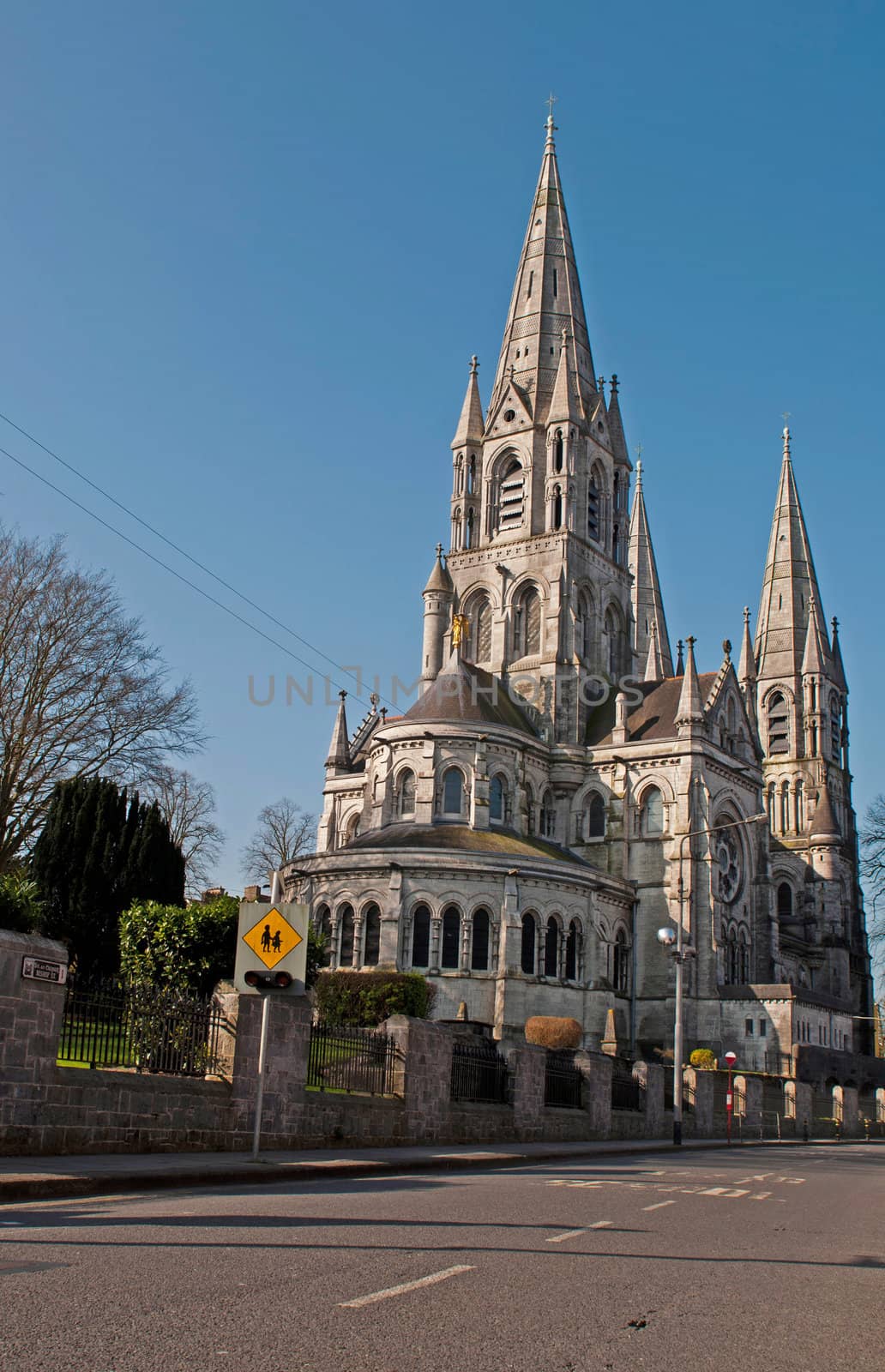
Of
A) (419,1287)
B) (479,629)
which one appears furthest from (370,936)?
(419,1287)

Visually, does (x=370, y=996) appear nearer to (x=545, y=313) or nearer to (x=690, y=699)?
(x=690, y=699)

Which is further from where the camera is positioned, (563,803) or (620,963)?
(563,803)

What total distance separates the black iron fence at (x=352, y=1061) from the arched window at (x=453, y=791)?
3606 cm

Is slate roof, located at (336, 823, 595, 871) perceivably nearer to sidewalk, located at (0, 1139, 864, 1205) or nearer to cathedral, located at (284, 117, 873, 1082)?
cathedral, located at (284, 117, 873, 1082)

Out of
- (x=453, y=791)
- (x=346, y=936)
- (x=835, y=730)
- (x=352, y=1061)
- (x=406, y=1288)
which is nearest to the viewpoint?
(x=406, y=1288)

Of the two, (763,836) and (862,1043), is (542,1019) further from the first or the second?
(862,1043)

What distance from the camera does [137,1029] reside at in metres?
17.4

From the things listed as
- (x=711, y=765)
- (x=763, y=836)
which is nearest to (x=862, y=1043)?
(x=763, y=836)

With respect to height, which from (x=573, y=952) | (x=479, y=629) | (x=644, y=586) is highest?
(x=644, y=586)

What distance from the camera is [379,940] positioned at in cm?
5119

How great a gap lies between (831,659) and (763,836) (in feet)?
93.3

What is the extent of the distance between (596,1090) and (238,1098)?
1483cm

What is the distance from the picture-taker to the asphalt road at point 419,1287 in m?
5.77

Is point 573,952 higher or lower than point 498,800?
lower
